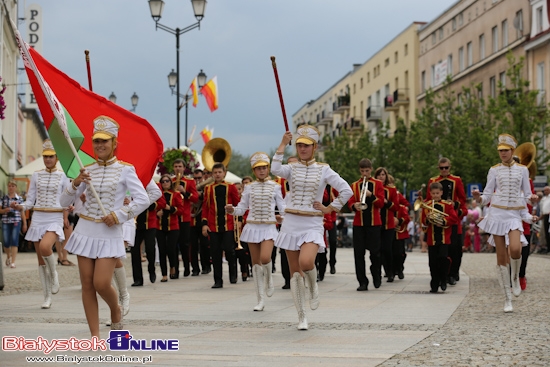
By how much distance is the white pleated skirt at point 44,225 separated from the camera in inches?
543

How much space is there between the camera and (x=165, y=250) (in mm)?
19672

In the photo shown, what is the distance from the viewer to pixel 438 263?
16.2 meters

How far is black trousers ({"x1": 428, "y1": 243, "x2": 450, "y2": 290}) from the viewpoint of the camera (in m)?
16.2

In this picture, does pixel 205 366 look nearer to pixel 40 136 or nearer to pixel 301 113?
pixel 40 136

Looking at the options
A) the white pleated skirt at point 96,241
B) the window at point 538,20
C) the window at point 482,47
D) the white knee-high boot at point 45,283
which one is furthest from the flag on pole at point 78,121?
the window at point 482,47

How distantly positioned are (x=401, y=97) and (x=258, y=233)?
63757 millimetres

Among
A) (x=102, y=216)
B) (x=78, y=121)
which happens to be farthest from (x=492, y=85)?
(x=102, y=216)

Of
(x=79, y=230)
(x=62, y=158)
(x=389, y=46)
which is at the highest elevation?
(x=389, y=46)

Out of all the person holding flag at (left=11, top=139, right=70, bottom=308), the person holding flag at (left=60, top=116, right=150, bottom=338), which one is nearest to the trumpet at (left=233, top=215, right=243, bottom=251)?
the person holding flag at (left=11, top=139, right=70, bottom=308)

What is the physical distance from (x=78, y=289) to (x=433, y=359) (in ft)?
31.6

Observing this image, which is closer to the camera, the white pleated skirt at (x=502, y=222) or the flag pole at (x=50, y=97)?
the flag pole at (x=50, y=97)

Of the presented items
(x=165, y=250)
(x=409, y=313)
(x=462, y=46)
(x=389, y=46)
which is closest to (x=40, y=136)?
(x=389, y=46)

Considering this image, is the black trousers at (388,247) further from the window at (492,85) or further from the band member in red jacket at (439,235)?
the window at (492,85)

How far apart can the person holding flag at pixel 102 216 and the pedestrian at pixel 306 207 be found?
211 cm
